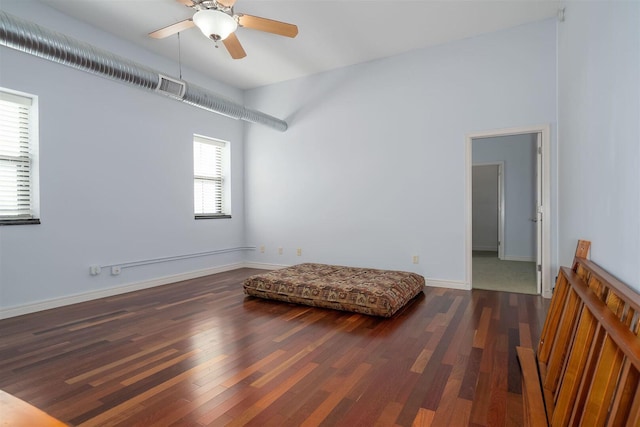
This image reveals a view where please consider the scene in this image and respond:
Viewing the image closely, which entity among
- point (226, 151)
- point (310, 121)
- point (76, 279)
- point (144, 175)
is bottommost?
point (76, 279)

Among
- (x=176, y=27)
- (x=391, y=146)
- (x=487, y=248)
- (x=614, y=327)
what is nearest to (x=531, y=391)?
(x=614, y=327)

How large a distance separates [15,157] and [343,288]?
3.62m

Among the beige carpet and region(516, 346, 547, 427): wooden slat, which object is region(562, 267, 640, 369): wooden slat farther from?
the beige carpet

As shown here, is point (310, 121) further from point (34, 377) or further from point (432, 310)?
point (34, 377)

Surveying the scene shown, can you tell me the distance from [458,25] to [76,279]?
5.38 m

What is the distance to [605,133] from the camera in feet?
5.98

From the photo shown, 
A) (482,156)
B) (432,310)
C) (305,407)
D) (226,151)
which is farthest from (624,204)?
(482,156)

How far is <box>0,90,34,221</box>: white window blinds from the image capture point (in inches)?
135

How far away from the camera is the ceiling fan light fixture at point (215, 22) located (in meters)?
2.72

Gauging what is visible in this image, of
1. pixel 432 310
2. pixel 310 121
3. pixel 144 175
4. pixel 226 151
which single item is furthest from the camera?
pixel 226 151

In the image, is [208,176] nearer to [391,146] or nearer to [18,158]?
[18,158]

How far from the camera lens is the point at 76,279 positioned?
393 cm

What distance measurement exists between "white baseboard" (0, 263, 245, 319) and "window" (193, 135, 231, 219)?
3.03 ft

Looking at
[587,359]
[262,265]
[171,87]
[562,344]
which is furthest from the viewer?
[262,265]
